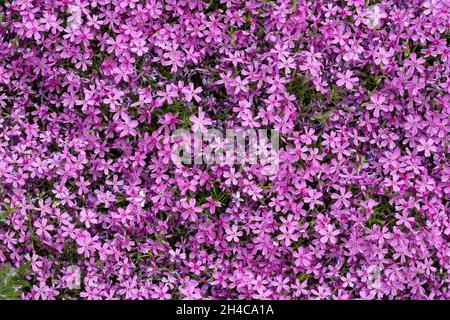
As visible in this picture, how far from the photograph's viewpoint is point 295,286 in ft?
9.22

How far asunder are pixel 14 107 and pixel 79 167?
0.47 metres

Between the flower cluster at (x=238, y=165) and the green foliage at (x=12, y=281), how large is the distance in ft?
0.23

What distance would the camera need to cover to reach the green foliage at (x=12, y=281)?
8.57 feet

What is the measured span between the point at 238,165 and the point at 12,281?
1138mm

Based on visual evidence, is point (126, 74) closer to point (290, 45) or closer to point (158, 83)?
point (158, 83)

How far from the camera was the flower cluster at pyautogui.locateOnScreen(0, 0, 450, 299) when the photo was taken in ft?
9.25

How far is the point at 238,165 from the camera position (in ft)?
9.38

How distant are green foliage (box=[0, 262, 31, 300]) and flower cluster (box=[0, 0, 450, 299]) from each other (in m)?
0.07
